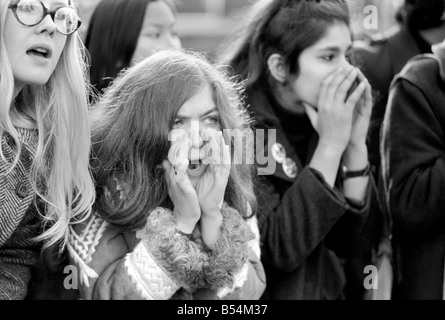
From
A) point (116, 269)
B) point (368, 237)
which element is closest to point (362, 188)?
point (368, 237)

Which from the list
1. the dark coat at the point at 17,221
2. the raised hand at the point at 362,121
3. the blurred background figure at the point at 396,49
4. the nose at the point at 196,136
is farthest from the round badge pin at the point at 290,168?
the dark coat at the point at 17,221

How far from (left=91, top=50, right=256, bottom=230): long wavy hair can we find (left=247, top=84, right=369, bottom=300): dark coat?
25 cm

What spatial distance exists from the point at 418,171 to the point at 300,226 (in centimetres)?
45

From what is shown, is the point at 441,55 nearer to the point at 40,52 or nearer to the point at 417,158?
the point at 417,158

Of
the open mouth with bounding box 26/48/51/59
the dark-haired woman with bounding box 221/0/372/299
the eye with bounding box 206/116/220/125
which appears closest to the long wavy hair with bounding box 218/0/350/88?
the dark-haired woman with bounding box 221/0/372/299

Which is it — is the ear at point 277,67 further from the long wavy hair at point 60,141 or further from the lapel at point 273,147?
the long wavy hair at point 60,141

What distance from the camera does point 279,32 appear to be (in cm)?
302

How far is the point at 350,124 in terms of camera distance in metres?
2.83

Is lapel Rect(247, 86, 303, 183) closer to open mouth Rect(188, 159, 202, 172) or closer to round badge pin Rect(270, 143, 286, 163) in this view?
round badge pin Rect(270, 143, 286, 163)

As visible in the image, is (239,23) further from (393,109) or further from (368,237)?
(368,237)

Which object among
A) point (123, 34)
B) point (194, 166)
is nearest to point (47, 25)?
point (194, 166)

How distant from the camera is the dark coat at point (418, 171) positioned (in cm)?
285

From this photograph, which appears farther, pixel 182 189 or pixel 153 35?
pixel 153 35
